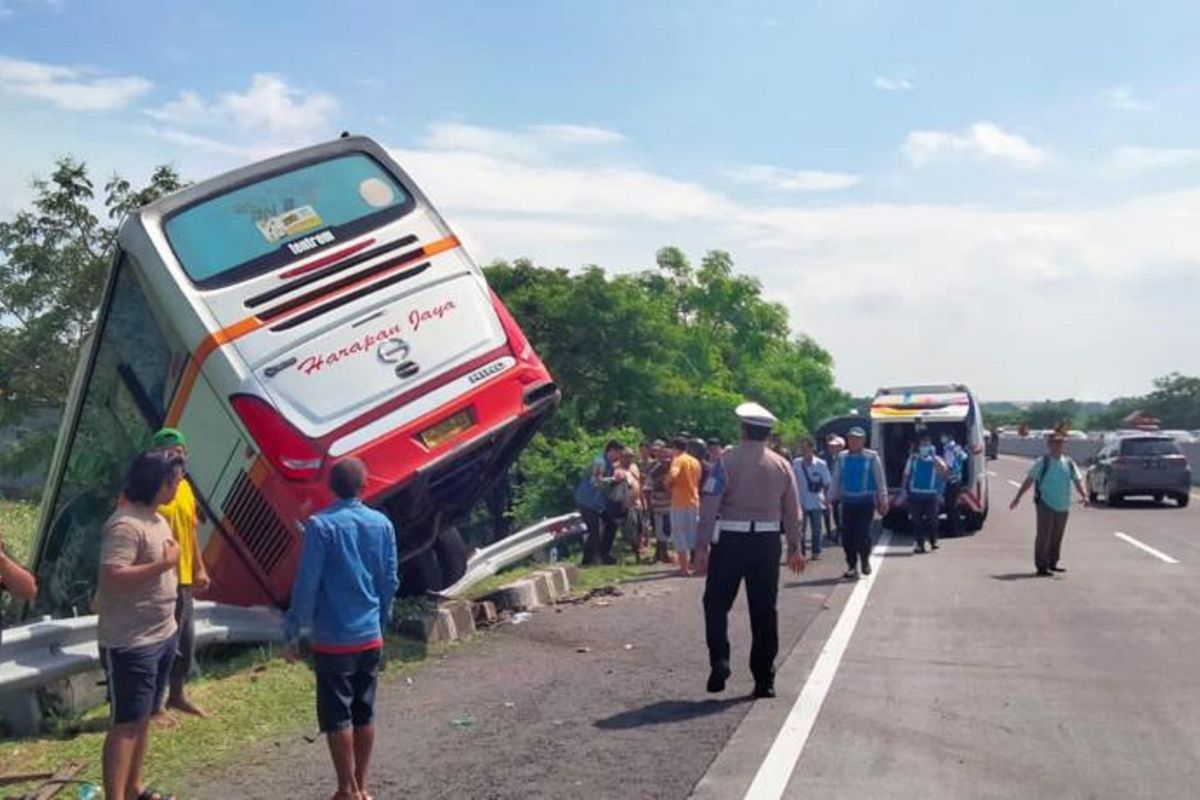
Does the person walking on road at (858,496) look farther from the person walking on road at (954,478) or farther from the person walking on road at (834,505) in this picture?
the person walking on road at (954,478)

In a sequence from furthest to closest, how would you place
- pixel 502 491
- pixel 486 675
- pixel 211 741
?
pixel 502 491
pixel 486 675
pixel 211 741

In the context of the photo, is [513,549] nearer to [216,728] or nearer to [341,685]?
[216,728]

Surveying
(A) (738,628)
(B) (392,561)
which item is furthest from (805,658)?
(B) (392,561)

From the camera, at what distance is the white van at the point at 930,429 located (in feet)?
73.2

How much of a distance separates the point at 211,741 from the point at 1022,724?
4.57 meters

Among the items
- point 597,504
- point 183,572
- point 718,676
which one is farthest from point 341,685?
point 597,504

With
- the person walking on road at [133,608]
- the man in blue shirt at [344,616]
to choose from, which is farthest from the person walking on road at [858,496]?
the person walking on road at [133,608]

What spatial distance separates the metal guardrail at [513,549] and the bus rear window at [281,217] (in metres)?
3.58

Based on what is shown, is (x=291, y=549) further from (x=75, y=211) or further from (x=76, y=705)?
(x=75, y=211)

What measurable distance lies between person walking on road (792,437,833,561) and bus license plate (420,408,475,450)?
9128 mm

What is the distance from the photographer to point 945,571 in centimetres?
1586

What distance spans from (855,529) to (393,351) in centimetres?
745

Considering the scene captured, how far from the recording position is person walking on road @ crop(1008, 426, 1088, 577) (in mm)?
15008

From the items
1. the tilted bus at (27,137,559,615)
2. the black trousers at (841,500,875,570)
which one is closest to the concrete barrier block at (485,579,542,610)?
the tilted bus at (27,137,559,615)
